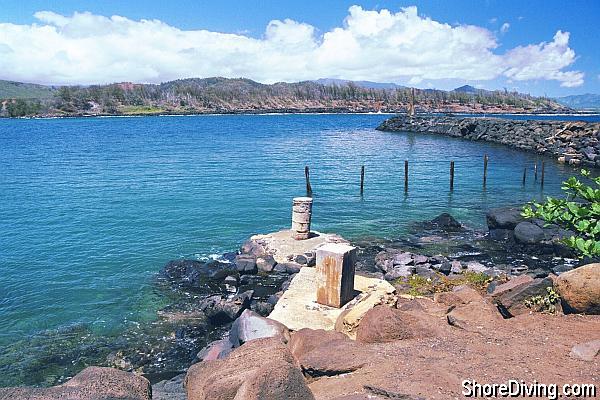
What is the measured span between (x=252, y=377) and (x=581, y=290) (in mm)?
7182

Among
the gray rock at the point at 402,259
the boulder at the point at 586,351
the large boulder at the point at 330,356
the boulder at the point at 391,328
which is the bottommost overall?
the gray rock at the point at 402,259

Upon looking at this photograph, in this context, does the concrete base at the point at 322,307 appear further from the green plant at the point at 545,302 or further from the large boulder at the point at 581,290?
the large boulder at the point at 581,290

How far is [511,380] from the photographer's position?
682 centimetres

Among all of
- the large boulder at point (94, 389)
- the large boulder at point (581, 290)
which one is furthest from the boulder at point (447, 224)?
the large boulder at point (94, 389)

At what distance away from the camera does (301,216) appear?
66.1ft

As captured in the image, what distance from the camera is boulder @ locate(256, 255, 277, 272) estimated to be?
60.8ft

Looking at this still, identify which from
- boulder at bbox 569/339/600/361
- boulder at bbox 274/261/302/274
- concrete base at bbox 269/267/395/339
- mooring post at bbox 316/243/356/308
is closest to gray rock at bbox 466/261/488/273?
concrete base at bbox 269/267/395/339

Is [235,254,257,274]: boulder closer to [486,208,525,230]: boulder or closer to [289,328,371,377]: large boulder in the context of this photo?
[289,328,371,377]: large boulder

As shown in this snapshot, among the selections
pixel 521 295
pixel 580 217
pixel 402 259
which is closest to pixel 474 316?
pixel 521 295

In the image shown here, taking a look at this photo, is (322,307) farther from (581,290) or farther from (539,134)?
(539,134)

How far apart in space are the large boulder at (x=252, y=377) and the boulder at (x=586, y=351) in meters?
4.45

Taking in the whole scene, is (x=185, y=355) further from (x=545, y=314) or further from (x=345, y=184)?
(x=345, y=184)

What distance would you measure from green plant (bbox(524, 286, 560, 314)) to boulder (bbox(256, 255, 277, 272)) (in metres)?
10.3

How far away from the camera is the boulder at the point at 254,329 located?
1063 cm
